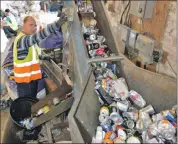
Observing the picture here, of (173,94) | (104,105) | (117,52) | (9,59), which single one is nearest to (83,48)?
(117,52)

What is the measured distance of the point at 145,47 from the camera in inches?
108

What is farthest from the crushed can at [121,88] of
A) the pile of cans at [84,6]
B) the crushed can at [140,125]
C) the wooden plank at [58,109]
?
the pile of cans at [84,6]

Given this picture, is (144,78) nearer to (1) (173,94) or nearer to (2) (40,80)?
(1) (173,94)

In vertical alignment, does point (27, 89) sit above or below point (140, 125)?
below

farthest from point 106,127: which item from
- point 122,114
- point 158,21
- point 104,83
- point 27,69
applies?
point 158,21

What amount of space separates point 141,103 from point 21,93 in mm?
1641

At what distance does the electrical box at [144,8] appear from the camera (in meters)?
2.61

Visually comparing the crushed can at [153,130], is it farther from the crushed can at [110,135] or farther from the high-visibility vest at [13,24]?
the high-visibility vest at [13,24]

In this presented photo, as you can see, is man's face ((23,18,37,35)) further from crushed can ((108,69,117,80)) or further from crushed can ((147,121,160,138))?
crushed can ((147,121,160,138))

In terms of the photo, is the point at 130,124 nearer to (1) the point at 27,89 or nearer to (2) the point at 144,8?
(1) the point at 27,89

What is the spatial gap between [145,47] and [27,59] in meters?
1.50

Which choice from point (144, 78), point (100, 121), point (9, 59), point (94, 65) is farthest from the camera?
point (9, 59)

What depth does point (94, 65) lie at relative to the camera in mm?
1895

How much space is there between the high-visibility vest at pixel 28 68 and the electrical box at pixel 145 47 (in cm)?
138
